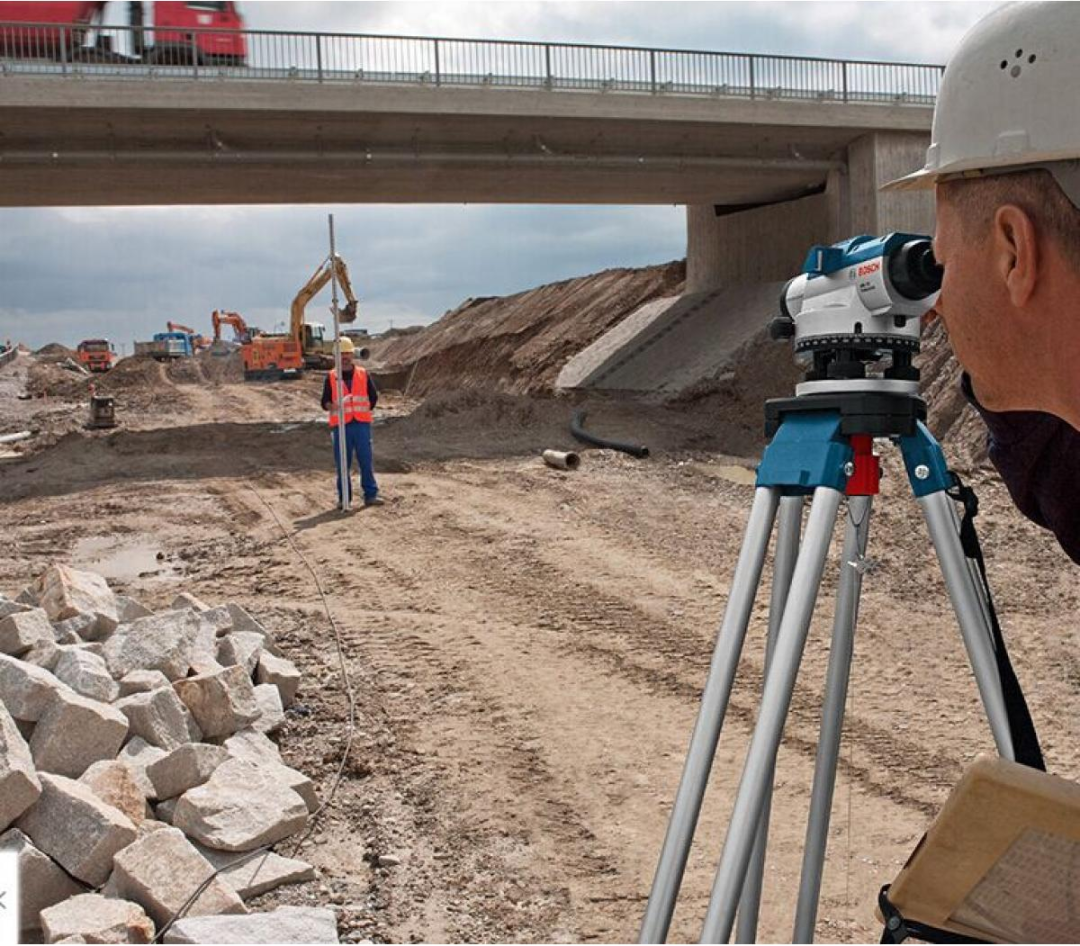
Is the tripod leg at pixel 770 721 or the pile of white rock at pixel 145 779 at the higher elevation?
the tripod leg at pixel 770 721

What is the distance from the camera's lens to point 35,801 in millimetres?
3748

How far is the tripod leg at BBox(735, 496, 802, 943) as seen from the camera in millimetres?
1794

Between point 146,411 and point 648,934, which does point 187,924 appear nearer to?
point 648,934

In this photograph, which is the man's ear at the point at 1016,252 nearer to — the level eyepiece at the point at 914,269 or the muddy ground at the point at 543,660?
the level eyepiece at the point at 914,269

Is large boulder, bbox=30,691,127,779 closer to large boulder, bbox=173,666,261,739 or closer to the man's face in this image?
large boulder, bbox=173,666,261,739

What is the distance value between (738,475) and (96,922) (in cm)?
1013

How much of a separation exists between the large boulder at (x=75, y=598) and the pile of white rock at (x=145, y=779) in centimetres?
3

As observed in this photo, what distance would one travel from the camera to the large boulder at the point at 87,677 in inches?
188

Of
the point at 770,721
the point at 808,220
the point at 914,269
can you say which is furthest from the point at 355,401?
the point at 808,220

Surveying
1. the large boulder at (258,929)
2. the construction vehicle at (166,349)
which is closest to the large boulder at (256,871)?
the large boulder at (258,929)

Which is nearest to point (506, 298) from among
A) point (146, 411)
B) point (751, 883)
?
point (146, 411)

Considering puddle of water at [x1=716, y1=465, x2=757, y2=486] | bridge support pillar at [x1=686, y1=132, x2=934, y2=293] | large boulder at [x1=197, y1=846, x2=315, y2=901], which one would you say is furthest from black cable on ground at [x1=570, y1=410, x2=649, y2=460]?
large boulder at [x1=197, y1=846, x2=315, y2=901]

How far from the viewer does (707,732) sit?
1.58 m

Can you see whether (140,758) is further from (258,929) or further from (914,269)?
(914,269)
